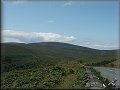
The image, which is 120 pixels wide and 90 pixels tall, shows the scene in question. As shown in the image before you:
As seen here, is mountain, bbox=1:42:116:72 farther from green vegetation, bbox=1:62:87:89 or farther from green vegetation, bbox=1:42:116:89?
green vegetation, bbox=1:62:87:89

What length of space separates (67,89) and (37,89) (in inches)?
41.4

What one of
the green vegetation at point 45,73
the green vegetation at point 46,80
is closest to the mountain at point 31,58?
the green vegetation at point 45,73

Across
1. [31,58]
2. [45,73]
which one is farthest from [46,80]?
[31,58]

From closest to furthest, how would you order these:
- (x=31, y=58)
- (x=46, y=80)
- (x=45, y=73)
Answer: (x=46, y=80), (x=45, y=73), (x=31, y=58)

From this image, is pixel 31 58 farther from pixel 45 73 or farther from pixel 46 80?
pixel 46 80

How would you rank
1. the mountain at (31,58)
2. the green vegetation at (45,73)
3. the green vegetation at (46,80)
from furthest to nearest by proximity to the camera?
the mountain at (31,58) → the green vegetation at (46,80) → the green vegetation at (45,73)

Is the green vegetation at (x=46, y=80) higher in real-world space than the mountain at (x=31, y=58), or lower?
higher

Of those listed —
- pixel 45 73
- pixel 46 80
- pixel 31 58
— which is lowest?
pixel 31 58

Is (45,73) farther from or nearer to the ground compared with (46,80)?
nearer to the ground

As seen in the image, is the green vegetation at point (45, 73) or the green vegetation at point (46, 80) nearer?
the green vegetation at point (45, 73)

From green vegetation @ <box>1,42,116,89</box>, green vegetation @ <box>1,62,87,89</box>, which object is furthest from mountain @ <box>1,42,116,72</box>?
green vegetation @ <box>1,62,87,89</box>

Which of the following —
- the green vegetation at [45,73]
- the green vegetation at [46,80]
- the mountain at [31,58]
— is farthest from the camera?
the mountain at [31,58]

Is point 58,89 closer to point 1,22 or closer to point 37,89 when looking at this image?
point 37,89

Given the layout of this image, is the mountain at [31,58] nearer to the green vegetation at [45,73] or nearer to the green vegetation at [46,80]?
the green vegetation at [45,73]
